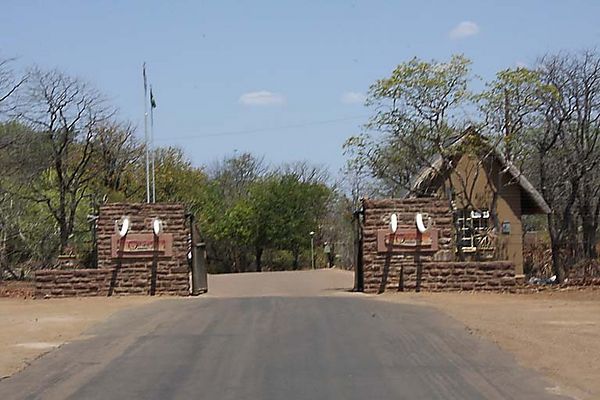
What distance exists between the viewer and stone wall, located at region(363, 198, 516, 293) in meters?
26.6

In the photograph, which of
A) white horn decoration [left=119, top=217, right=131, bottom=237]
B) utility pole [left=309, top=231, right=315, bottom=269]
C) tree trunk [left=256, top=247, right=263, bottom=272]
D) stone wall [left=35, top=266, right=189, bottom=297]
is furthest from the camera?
tree trunk [left=256, top=247, right=263, bottom=272]

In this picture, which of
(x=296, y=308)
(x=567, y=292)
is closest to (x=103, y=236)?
(x=296, y=308)

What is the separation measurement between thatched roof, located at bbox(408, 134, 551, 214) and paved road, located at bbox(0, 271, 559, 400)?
1597cm

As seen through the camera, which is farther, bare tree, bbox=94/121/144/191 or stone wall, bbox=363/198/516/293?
bare tree, bbox=94/121/144/191

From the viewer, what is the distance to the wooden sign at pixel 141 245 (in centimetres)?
2723

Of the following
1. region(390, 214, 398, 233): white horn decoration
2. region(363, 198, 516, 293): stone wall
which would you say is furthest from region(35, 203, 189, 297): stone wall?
region(390, 214, 398, 233): white horn decoration

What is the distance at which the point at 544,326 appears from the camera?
17094mm

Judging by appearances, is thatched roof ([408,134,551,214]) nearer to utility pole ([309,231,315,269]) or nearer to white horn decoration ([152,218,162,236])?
white horn decoration ([152,218,162,236])

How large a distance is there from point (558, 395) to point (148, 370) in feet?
17.2

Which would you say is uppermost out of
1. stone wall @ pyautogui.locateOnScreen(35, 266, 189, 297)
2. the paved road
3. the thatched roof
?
the thatched roof

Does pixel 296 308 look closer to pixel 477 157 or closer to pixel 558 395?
pixel 558 395

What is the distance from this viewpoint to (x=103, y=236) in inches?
1083

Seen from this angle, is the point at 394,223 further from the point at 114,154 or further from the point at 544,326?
the point at 114,154

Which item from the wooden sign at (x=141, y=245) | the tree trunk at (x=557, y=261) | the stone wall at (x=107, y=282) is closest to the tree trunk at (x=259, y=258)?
the tree trunk at (x=557, y=261)
